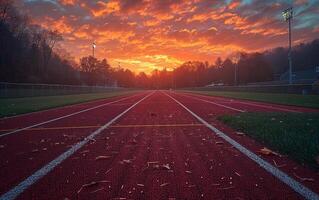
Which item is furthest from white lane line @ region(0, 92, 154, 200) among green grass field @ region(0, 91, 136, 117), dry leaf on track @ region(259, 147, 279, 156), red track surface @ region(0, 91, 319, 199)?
green grass field @ region(0, 91, 136, 117)

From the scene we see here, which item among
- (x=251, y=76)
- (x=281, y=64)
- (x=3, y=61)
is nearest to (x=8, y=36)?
(x=3, y=61)

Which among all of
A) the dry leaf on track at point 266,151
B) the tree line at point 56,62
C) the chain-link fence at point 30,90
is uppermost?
the tree line at point 56,62

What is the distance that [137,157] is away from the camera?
4.82 m

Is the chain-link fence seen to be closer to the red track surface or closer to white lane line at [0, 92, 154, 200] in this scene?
the red track surface

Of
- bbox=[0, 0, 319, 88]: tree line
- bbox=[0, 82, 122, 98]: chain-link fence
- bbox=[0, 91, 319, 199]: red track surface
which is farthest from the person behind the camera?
bbox=[0, 0, 319, 88]: tree line

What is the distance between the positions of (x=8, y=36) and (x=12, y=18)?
6.40 m

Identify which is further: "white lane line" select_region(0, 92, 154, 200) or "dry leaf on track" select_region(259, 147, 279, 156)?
"dry leaf on track" select_region(259, 147, 279, 156)

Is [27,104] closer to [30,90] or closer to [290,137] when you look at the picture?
[30,90]

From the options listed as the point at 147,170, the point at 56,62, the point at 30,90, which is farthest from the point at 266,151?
the point at 56,62

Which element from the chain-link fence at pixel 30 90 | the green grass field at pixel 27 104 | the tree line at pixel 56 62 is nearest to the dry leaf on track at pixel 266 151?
the green grass field at pixel 27 104

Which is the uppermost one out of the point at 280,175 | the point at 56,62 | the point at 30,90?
the point at 56,62

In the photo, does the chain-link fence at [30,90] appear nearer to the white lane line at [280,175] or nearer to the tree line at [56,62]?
the tree line at [56,62]

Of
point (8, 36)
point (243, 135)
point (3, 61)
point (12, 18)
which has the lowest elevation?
point (243, 135)

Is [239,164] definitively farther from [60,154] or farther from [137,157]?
[60,154]
